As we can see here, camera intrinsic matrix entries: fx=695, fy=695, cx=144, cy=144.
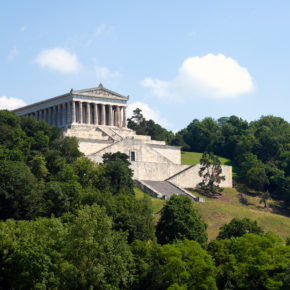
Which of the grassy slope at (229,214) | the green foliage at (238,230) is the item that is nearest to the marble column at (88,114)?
the grassy slope at (229,214)

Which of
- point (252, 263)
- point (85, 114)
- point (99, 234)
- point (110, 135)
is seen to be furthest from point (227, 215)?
point (85, 114)

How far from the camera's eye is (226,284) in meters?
58.0

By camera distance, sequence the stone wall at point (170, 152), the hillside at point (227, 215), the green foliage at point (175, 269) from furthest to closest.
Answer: the stone wall at point (170, 152) → the hillside at point (227, 215) → the green foliage at point (175, 269)

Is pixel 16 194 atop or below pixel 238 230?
atop

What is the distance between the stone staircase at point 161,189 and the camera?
88.5 meters

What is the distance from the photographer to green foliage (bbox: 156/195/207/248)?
67312 millimetres

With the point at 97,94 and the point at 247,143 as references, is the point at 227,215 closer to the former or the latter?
the point at 97,94

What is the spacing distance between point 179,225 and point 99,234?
1428cm

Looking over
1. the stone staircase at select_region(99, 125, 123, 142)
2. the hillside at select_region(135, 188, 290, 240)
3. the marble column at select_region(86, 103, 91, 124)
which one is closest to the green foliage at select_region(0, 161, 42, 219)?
the hillside at select_region(135, 188, 290, 240)

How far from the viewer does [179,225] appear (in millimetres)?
67688

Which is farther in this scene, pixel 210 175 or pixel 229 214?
pixel 210 175

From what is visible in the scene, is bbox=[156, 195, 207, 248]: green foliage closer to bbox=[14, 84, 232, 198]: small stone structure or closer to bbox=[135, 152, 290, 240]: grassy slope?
bbox=[135, 152, 290, 240]: grassy slope

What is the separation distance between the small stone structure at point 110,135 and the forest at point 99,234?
7.35 metres

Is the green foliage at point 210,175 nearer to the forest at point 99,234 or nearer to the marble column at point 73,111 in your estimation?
the forest at point 99,234
